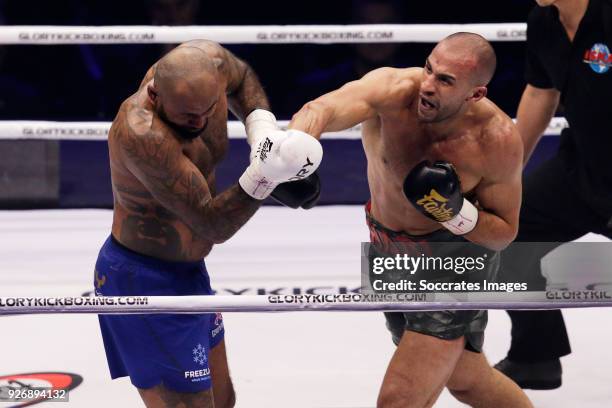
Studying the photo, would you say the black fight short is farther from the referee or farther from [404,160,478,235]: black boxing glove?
the referee

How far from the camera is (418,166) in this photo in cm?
292

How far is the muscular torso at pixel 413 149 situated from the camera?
122 inches

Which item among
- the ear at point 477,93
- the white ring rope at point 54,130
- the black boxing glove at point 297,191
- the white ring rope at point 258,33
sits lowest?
the black boxing glove at point 297,191

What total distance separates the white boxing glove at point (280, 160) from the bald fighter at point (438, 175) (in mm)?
157

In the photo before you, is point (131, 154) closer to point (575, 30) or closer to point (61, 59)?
point (575, 30)

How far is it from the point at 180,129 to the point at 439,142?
0.74m

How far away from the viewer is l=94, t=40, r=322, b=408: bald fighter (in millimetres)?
2789

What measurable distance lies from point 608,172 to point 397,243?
911 millimetres

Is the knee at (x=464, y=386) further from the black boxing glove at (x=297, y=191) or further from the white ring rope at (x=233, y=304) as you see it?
the black boxing glove at (x=297, y=191)

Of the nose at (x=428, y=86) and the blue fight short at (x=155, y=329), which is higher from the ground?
the nose at (x=428, y=86)

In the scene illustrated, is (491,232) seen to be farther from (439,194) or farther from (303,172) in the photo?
(303,172)

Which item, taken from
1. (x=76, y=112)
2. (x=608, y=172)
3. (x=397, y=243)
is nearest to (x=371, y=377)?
(x=397, y=243)

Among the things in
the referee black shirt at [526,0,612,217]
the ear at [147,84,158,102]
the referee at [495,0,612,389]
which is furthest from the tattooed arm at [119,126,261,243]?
the referee black shirt at [526,0,612,217]

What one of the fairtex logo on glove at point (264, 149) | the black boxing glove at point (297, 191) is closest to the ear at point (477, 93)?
the black boxing glove at point (297, 191)
